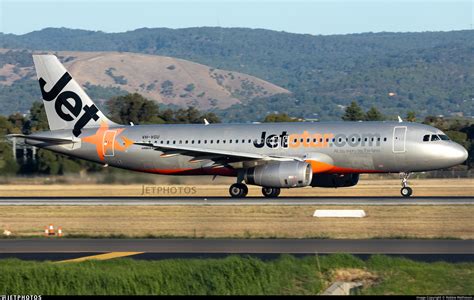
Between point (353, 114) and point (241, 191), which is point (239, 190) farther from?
point (353, 114)

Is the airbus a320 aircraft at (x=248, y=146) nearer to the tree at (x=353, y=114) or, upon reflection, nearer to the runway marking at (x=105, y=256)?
the runway marking at (x=105, y=256)

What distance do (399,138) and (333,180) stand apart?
402 cm

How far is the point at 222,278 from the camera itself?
20.4 meters

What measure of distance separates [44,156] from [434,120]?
53379mm

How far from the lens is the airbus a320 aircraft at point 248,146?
46500mm

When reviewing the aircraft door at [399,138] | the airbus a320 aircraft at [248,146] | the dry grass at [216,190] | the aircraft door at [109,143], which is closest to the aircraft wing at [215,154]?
the airbus a320 aircraft at [248,146]

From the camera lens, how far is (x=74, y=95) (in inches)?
2100

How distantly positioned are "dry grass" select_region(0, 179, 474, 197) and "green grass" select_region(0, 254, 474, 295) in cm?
2984

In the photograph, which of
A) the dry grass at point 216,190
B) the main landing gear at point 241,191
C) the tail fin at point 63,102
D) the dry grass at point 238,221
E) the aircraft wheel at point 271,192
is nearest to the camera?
the dry grass at point 238,221

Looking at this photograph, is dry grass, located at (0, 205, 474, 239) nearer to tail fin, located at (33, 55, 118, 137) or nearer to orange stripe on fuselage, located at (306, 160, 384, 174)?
orange stripe on fuselage, located at (306, 160, 384, 174)

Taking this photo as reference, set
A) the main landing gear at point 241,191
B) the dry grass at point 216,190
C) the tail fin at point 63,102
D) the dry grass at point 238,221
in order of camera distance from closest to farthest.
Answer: the dry grass at point 238,221 < the main landing gear at point 241,191 < the tail fin at point 63,102 < the dry grass at point 216,190

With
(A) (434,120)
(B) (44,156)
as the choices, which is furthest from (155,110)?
(B) (44,156)

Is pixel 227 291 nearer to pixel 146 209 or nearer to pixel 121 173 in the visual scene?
pixel 146 209

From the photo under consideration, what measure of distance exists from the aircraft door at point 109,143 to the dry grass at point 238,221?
9.85m
